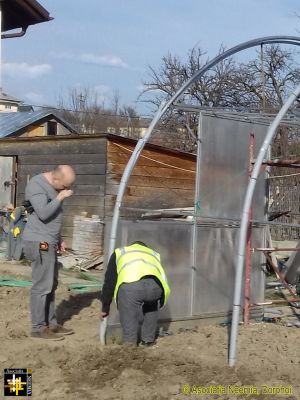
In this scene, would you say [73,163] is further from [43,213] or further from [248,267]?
[43,213]

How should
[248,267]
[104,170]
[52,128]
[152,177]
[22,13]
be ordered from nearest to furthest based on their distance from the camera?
[248,267]
[104,170]
[152,177]
[22,13]
[52,128]

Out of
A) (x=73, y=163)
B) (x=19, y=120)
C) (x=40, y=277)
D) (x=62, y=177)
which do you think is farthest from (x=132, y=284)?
(x=19, y=120)

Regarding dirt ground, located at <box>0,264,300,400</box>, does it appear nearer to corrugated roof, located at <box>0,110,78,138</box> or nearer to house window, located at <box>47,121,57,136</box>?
corrugated roof, located at <box>0,110,78,138</box>

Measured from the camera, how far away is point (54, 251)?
6.62 metres

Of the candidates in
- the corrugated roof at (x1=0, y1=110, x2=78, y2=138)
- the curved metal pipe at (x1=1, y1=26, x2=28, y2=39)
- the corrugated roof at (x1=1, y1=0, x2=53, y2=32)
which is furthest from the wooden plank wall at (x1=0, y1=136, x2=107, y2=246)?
the corrugated roof at (x1=0, y1=110, x2=78, y2=138)

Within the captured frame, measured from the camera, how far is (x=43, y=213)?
252 inches

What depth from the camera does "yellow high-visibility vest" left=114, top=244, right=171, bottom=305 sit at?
6055 millimetres

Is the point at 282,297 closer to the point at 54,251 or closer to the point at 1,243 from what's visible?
the point at 54,251

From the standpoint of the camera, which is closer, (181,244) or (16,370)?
(16,370)

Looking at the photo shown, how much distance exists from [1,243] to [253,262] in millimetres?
9317

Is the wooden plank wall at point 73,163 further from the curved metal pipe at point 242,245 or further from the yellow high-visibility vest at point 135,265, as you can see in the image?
the curved metal pipe at point 242,245

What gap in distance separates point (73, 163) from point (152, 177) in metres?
1.91

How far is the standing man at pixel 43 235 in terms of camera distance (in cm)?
648

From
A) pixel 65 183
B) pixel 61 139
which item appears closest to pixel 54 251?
pixel 65 183
